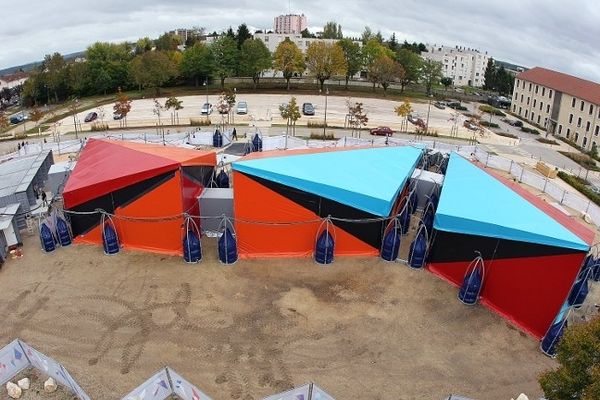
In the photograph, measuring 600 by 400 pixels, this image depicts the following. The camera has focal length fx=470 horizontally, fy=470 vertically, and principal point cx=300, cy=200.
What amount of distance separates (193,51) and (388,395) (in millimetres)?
58416

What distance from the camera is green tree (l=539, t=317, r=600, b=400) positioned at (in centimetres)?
1007

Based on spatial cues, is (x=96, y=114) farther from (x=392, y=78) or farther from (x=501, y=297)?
(x=501, y=297)

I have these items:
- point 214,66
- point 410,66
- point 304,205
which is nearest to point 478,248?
point 304,205

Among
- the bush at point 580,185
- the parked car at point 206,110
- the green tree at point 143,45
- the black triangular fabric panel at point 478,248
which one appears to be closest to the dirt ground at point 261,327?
the black triangular fabric panel at point 478,248

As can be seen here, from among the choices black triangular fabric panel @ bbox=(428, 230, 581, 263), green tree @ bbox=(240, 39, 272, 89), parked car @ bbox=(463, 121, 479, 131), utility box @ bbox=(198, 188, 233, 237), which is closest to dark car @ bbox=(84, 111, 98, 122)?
green tree @ bbox=(240, 39, 272, 89)

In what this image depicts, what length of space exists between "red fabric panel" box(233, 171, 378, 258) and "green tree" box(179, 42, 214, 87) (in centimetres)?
4574

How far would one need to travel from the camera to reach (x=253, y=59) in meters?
60.2

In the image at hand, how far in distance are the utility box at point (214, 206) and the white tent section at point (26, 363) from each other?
890cm

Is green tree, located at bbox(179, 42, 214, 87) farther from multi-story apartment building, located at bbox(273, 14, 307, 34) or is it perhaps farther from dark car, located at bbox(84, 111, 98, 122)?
multi-story apartment building, located at bbox(273, 14, 307, 34)

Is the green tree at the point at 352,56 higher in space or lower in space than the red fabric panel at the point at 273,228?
higher

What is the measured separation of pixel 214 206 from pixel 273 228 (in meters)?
3.28

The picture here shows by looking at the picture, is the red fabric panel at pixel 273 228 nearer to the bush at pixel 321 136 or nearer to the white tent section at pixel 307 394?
the white tent section at pixel 307 394

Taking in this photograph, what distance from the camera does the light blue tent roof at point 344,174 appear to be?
62.5 feet

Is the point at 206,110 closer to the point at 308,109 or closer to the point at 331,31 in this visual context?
the point at 308,109
